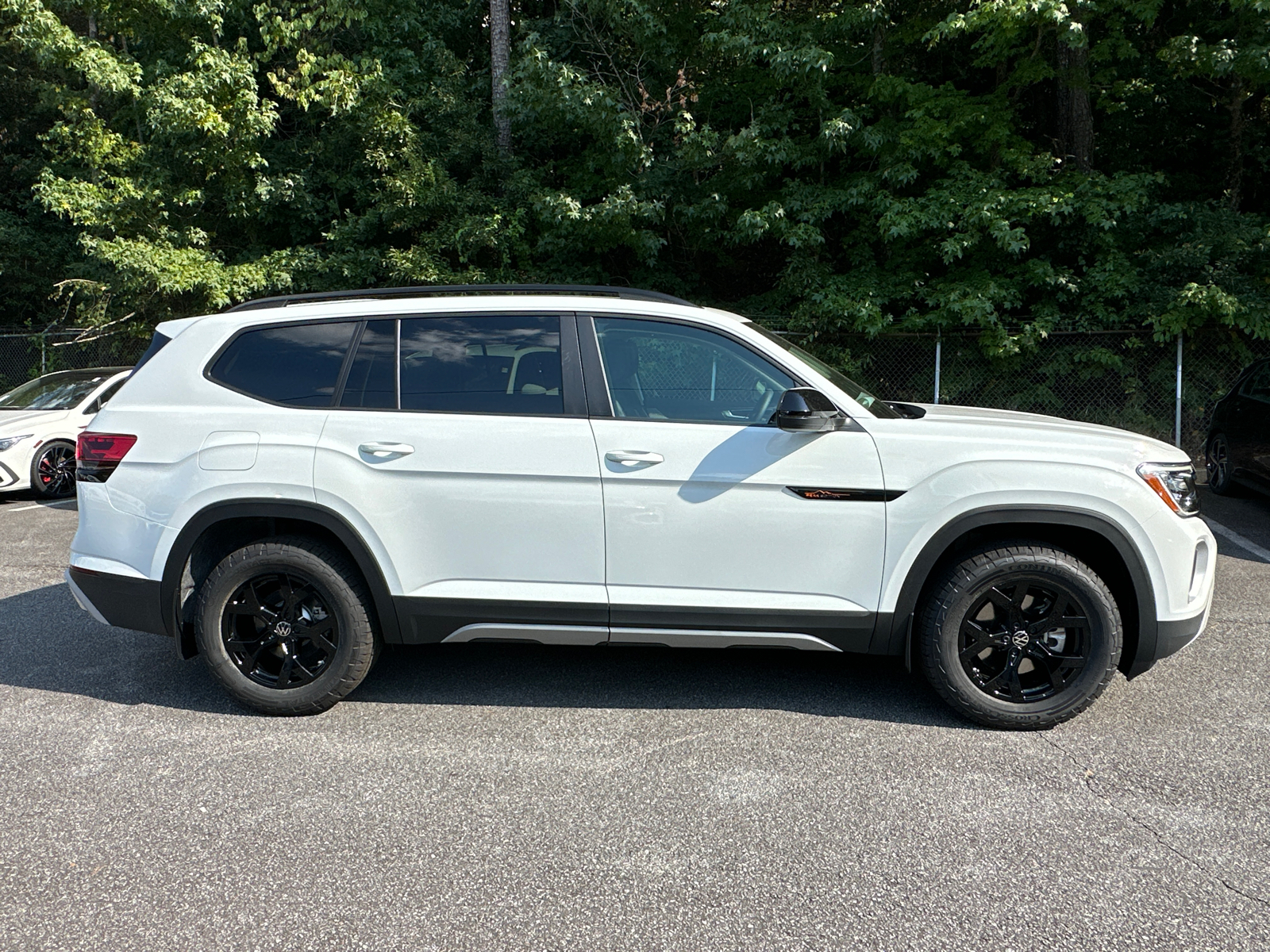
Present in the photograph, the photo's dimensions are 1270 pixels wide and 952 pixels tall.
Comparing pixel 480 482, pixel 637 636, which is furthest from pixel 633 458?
pixel 637 636

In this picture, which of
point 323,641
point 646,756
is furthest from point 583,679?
point 323,641

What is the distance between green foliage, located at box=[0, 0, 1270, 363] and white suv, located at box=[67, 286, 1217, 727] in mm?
9023

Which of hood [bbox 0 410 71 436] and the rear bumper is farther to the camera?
hood [bbox 0 410 71 436]

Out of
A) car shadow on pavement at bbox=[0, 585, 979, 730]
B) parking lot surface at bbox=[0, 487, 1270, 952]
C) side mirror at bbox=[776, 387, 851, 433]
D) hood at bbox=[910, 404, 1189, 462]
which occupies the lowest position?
parking lot surface at bbox=[0, 487, 1270, 952]

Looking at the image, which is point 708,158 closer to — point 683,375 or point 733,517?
point 683,375

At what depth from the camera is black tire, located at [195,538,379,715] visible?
13.3 feet

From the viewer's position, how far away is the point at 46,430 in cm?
995

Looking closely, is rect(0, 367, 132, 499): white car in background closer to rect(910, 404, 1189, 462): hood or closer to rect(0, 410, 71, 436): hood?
rect(0, 410, 71, 436): hood

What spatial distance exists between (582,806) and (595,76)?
1365 cm

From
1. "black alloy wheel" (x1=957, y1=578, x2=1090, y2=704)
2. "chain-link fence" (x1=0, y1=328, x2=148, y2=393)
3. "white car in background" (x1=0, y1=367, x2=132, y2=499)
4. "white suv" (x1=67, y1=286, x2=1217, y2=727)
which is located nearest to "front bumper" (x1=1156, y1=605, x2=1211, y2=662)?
"white suv" (x1=67, y1=286, x2=1217, y2=727)

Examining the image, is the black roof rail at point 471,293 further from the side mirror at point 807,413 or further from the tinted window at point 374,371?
the side mirror at point 807,413

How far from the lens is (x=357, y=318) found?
4207 mm

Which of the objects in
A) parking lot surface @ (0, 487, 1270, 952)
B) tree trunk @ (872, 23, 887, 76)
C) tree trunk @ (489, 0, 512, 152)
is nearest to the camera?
parking lot surface @ (0, 487, 1270, 952)

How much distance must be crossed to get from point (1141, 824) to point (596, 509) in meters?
2.29
